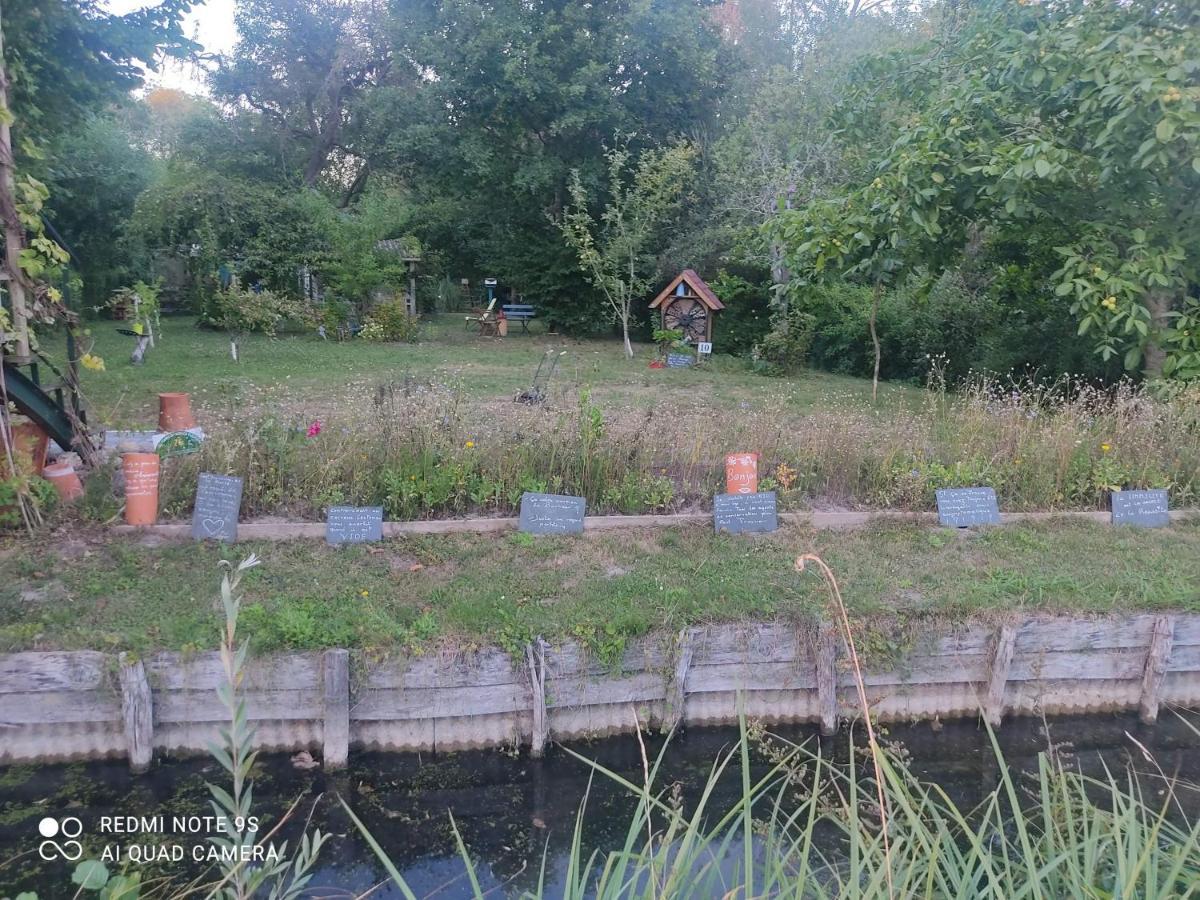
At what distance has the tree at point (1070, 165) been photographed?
6.58 metres

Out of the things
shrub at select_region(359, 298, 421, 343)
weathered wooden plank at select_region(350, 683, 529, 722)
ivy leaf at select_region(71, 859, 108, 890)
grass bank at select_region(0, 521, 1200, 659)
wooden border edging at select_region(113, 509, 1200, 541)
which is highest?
shrub at select_region(359, 298, 421, 343)

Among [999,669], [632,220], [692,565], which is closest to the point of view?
[999,669]

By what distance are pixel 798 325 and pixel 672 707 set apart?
11.0 m

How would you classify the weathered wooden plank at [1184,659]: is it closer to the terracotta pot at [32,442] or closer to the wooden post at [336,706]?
the wooden post at [336,706]

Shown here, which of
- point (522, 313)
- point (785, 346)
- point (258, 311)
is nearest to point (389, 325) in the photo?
point (258, 311)

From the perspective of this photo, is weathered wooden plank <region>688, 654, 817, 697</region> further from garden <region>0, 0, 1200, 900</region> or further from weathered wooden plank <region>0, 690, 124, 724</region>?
weathered wooden plank <region>0, 690, 124, 724</region>

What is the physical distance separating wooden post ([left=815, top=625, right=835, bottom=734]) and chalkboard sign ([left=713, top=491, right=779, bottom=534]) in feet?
3.77

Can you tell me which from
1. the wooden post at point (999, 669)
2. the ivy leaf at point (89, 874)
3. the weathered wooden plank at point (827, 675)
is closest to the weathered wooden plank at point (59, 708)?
the ivy leaf at point (89, 874)

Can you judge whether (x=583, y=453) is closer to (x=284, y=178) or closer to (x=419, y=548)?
(x=419, y=548)

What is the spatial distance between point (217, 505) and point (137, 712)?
1484 mm

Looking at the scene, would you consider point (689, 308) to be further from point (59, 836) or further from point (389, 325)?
point (59, 836)

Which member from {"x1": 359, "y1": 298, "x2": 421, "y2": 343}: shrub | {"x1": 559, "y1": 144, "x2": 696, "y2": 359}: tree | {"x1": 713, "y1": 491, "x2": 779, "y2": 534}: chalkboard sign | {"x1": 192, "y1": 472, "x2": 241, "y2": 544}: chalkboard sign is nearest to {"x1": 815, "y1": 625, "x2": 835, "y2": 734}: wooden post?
{"x1": 713, "y1": 491, "x2": 779, "y2": 534}: chalkboard sign

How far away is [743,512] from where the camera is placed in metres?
5.86

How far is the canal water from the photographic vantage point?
382 cm
